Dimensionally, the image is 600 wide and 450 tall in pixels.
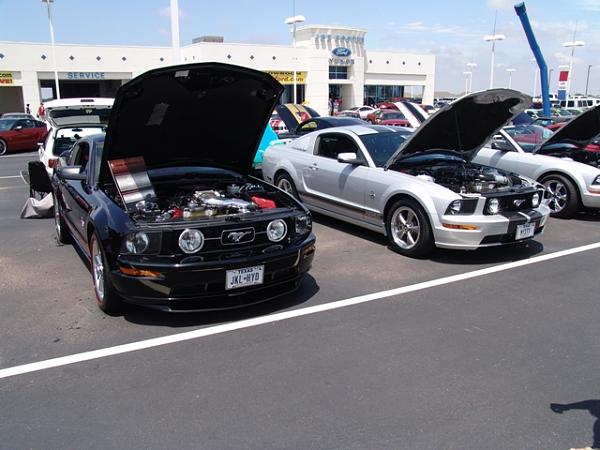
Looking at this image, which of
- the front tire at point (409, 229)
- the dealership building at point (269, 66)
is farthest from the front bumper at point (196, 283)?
the dealership building at point (269, 66)

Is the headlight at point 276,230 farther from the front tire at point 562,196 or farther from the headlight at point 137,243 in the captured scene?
the front tire at point 562,196

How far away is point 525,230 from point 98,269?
461 centimetres

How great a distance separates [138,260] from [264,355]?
3.93ft

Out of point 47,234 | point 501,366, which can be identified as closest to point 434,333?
point 501,366

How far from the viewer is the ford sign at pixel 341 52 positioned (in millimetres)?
53906

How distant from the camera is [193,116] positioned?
5180mm

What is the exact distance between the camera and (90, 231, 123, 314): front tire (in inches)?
170

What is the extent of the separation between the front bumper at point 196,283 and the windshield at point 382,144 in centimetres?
296

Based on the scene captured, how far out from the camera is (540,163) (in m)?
8.76

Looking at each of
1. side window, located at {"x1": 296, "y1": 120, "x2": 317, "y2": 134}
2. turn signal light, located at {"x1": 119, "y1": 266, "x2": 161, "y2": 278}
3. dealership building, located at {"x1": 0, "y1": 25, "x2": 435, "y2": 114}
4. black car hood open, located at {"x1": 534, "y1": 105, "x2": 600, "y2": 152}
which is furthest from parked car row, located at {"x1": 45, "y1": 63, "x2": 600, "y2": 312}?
dealership building, located at {"x1": 0, "y1": 25, "x2": 435, "y2": 114}

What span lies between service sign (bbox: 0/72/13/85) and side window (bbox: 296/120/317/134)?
33894 mm

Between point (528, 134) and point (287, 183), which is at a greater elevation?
point (528, 134)

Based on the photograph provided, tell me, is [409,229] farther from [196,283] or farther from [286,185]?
[196,283]

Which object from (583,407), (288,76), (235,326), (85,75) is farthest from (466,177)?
(288,76)
